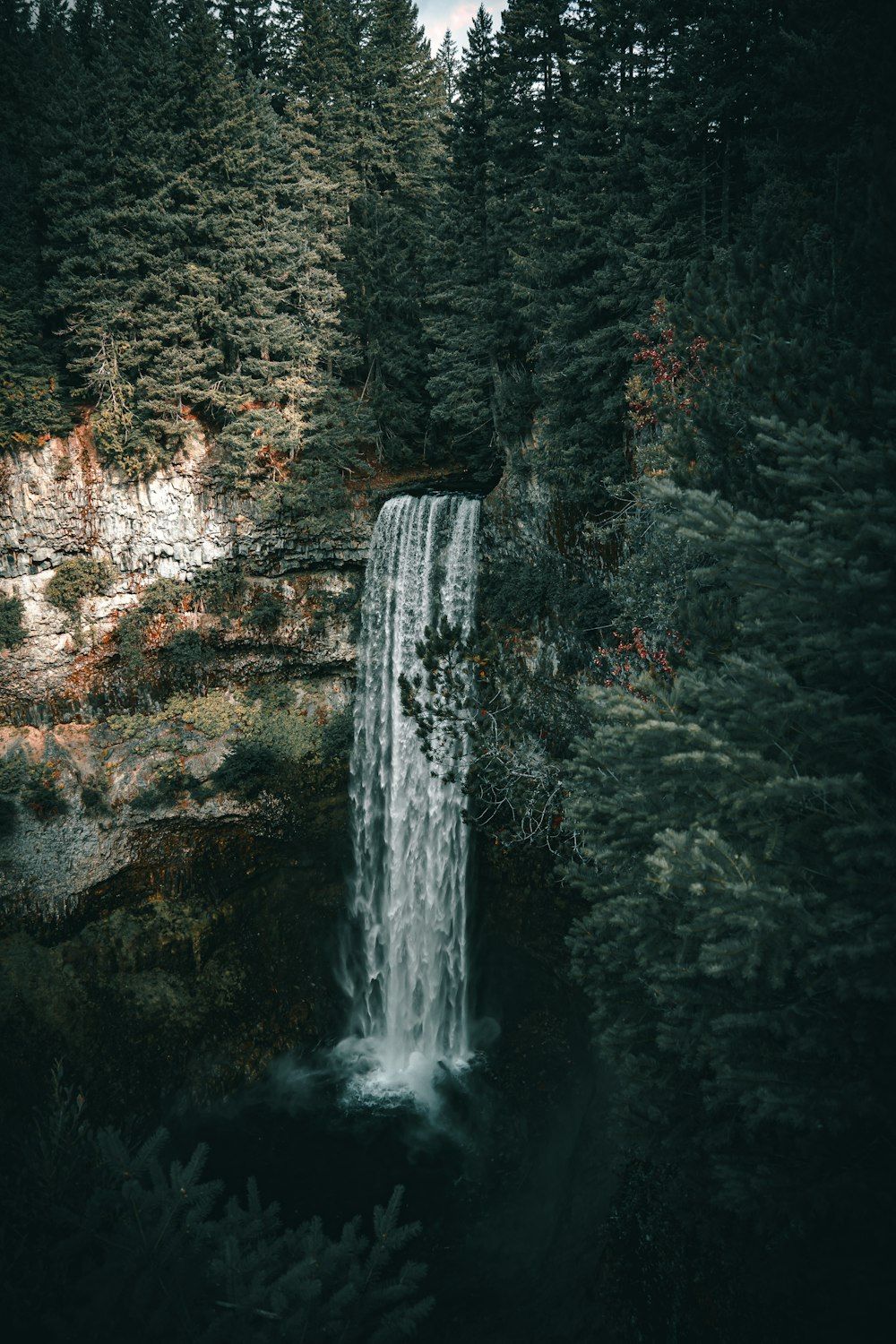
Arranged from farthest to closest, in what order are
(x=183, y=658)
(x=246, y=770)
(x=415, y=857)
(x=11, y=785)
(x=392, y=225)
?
(x=392, y=225)
(x=183, y=658)
(x=246, y=770)
(x=11, y=785)
(x=415, y=857)

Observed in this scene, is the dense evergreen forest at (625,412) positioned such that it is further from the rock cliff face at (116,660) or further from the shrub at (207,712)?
the shrub at (207,712)

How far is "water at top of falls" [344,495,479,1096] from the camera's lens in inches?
592

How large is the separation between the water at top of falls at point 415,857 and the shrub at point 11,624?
10133 millimetres

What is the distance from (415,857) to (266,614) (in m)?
8.30

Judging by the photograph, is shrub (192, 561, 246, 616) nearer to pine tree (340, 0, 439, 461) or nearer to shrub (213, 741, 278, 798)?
shrub (213, 741, 278, 798)

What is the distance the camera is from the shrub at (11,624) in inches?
688

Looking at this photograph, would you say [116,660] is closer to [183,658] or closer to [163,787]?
[183,658]

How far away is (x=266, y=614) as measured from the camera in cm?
1883

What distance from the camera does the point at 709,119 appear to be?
440 inches

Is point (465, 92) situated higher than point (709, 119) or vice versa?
point (465, 92)

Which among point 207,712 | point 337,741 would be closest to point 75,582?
point 207,712

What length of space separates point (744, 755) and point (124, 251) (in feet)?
66.5

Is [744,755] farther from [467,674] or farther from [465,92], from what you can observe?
[465,92]

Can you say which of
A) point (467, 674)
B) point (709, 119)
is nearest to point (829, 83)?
point (709, 119)
